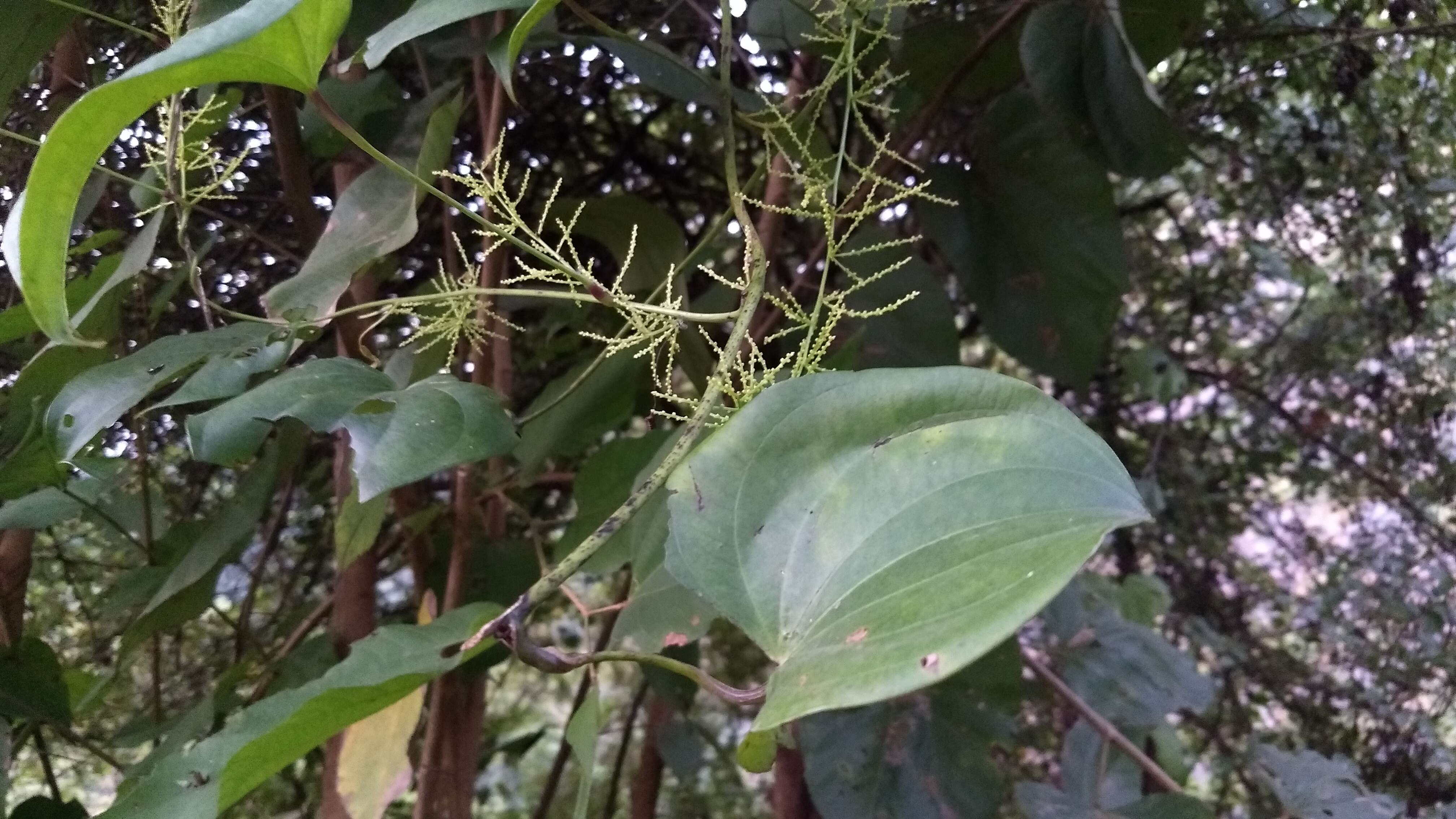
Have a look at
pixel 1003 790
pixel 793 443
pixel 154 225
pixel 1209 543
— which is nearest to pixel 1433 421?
pixel 1209 543

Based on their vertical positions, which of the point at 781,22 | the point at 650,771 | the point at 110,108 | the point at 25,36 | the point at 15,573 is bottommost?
the point at 650,771

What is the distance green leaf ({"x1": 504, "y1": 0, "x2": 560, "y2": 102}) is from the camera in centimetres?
25

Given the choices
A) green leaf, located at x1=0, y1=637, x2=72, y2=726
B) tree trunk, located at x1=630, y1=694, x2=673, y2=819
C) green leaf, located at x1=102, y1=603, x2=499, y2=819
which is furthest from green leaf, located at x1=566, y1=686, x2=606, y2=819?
tree trunk, located at x1=630, y1=694, x2=673, y2=819

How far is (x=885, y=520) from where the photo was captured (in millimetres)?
211

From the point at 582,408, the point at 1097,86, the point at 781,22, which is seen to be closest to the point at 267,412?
the point at 582,408

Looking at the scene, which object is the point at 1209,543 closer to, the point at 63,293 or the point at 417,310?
the point at 417,310

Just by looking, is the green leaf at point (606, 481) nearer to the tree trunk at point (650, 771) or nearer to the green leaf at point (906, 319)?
the green leaf at point (906, 319)

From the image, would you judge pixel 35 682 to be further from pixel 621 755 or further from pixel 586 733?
pixel 621 755

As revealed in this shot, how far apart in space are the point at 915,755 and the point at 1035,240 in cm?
36

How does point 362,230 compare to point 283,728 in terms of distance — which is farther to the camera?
point 362,230

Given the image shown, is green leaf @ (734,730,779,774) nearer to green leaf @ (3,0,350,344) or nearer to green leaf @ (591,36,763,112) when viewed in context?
green leaf @ (3,0,350,344)

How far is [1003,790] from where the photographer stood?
57 centimetres

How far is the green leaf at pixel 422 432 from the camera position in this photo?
0.91 ft

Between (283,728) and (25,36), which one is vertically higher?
(25,36)
